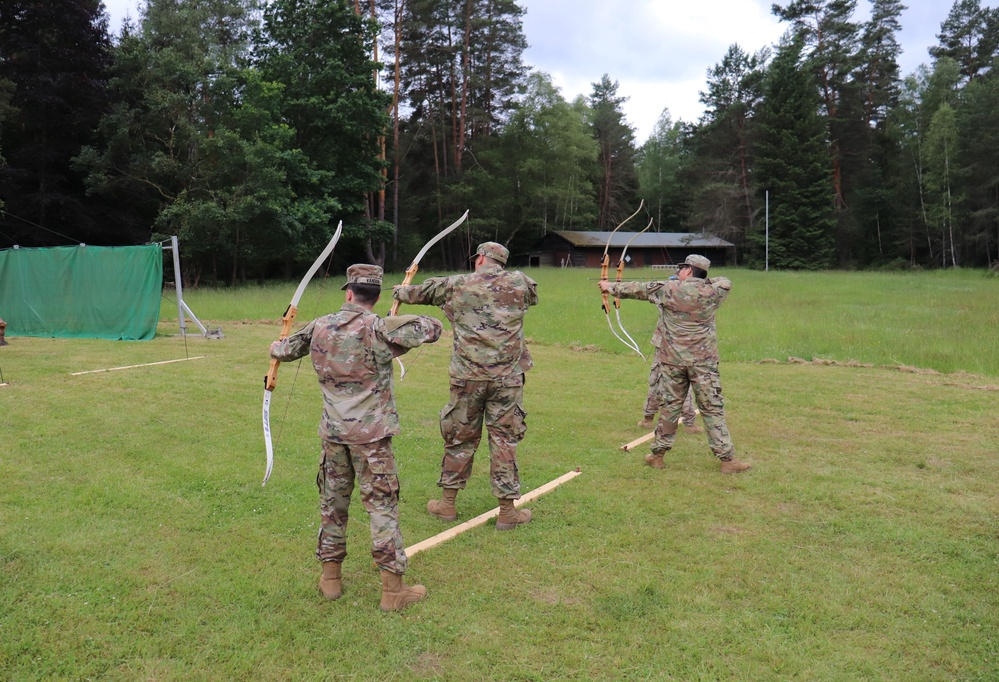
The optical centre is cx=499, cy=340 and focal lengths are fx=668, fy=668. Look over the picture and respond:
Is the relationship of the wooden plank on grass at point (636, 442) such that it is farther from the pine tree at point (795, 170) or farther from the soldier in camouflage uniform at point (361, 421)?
the pine tree at point (795, 170)

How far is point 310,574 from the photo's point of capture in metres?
4.30

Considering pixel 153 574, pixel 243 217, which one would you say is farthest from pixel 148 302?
pixel 243 217

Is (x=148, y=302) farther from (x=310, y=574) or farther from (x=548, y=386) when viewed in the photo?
(x=310, y=574)

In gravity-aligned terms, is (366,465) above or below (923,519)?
above

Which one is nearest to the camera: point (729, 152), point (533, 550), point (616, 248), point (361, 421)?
point (361, 421)

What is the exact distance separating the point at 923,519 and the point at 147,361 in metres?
12.2

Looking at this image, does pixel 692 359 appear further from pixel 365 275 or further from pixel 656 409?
pixel 365 275

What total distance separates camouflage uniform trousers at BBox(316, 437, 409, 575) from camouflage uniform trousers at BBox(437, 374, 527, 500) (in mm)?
1244

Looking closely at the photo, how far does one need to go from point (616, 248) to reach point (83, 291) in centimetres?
3734

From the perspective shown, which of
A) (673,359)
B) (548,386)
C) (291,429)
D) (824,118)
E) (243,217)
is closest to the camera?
(673,359)

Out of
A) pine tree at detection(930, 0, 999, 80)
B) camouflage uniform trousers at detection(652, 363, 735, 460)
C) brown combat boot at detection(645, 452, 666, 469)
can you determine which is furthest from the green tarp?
pine tree at detection(930, 0, 999, 80)

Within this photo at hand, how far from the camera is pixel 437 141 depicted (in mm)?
45625

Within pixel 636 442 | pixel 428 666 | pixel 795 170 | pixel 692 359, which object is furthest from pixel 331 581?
pixel 795 170

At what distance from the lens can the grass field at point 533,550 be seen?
3.46 meters
